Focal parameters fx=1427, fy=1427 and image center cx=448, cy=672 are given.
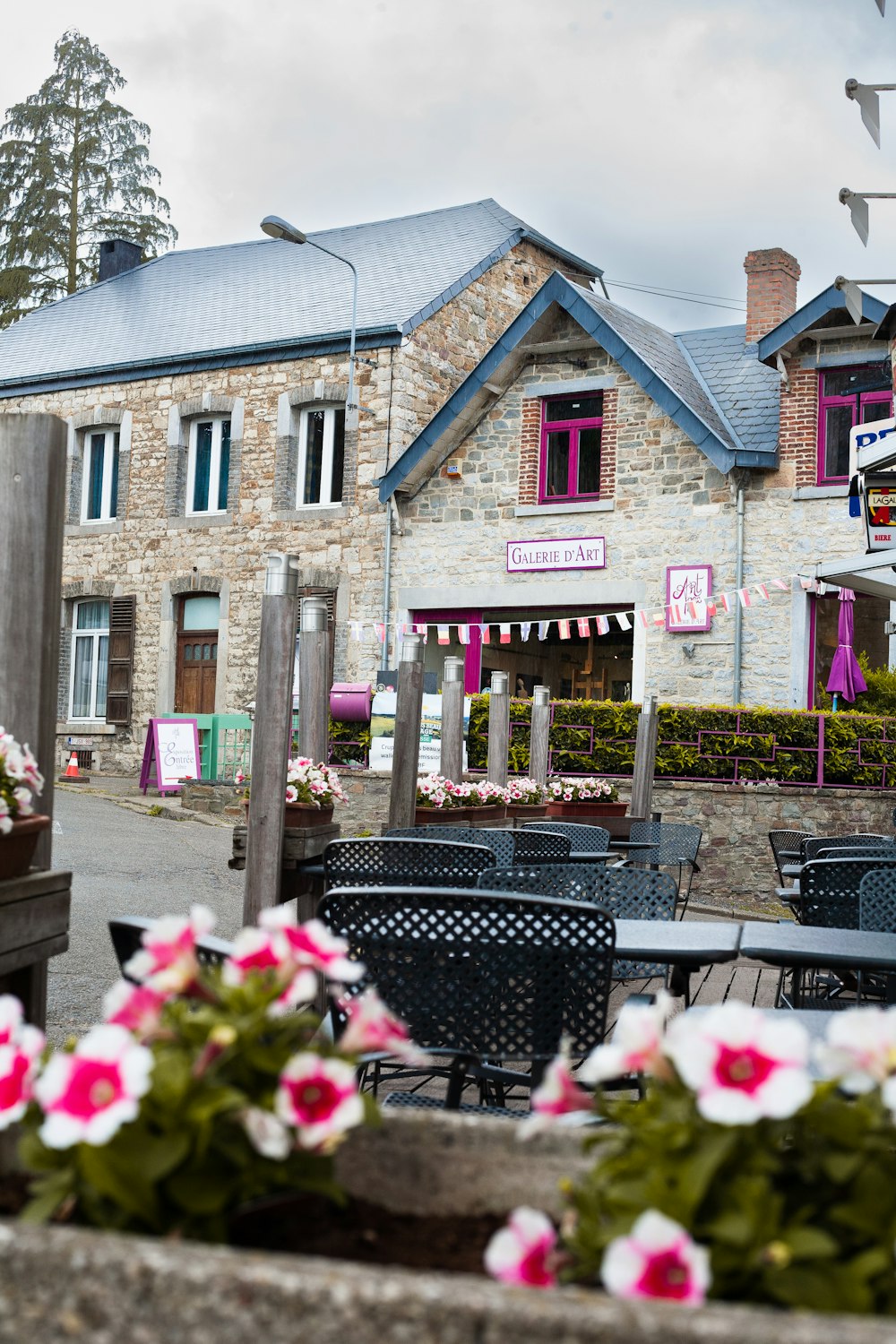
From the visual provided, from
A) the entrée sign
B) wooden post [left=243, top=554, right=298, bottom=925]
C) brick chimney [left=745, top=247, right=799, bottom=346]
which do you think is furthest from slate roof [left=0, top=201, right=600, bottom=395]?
wooden post [left=243, top=554, right=298, bottom=925]

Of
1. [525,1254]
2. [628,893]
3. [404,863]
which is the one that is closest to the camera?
[525,1254]

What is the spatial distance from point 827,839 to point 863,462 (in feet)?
7.89

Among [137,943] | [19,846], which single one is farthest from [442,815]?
[137,943]

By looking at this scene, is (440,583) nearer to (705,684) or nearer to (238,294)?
(705,684)

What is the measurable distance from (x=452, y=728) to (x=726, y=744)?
17.6 ft

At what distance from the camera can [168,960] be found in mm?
1464

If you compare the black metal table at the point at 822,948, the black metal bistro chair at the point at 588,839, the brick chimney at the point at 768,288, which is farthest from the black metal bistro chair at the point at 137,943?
the brick chimney at the point at 768,288

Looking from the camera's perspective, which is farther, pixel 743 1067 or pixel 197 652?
pixel 197 652

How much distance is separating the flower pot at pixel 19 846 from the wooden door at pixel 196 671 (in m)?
17.9

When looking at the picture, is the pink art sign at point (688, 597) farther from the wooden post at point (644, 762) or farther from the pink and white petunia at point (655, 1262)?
the pink and white petunia at point (655, 1262)

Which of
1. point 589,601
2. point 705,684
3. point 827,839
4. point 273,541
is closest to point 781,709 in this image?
point 705,684

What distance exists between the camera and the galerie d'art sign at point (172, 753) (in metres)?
18.3

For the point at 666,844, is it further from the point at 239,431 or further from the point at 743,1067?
the point at 239,431

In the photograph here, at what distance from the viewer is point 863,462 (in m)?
8.70
